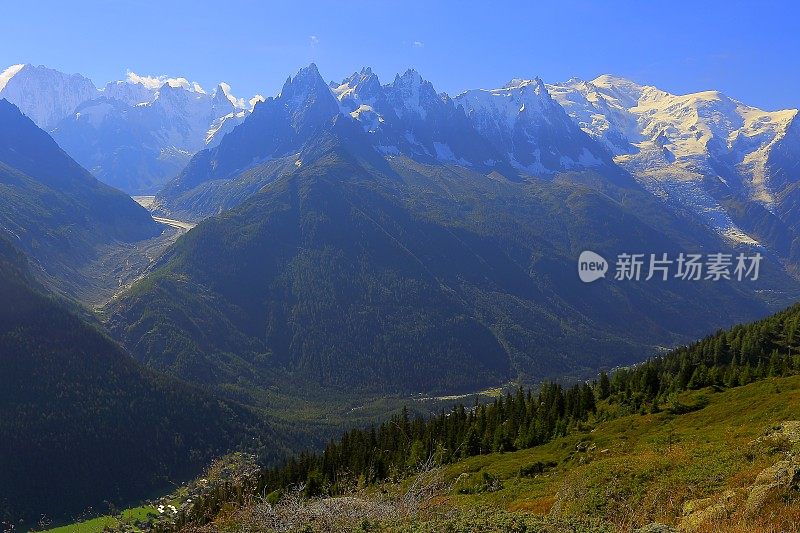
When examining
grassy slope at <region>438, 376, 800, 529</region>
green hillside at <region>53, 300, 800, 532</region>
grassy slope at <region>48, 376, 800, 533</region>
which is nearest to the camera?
grassy slope at <region>48, 376, 800, 533</region>

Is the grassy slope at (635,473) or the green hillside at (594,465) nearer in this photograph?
the grassy slope at (635,473)

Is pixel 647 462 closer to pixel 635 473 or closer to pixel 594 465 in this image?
pixel 635 473

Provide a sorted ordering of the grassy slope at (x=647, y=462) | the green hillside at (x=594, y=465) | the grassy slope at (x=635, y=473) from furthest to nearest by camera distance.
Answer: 1. the grassy slope at (x=647, y=462)
2. the green hillside at (x=594, y=465)
3. the grassy slope at (x=635, y=473)

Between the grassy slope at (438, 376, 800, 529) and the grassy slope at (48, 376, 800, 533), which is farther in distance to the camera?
the grassy slope at (438, 376, 800, 529)

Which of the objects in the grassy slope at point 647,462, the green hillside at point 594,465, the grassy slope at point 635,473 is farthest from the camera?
the grassy slope at point 647,462

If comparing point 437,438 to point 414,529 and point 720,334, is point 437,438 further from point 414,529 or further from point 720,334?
point 414,529

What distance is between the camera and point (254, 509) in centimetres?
3484

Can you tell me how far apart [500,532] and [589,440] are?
62497mm

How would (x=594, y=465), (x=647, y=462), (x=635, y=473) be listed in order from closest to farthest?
(x=635, y=473) < (x=647, y=462) < (x=594, y=465)

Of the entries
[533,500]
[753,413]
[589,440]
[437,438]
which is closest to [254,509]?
[533,500]

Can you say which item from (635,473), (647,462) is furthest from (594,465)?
(635,473)

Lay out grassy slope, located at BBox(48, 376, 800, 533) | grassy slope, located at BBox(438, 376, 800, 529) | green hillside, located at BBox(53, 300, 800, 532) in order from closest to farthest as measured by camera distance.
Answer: grassy slope, located at BBox(48, 376, 800, 533) < green hillside, located at BBox(53, 300, 800, 532) < grassy slope, located at BBox(438, 376, 800, 529)

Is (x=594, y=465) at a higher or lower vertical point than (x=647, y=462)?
lower

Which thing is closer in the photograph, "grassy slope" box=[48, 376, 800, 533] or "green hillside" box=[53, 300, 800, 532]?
"grassy slope" box=[48, 376, 800, 533]
